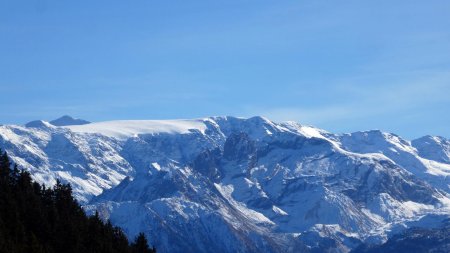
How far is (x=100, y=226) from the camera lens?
531 ft

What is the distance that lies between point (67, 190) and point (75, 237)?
91.8 ft

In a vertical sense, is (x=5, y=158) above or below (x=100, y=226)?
above

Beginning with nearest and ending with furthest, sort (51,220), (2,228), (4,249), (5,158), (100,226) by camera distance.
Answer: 1. (4,249)
2. (2,228)
3. (51,220)
4. (100,226)
5. (5,158)

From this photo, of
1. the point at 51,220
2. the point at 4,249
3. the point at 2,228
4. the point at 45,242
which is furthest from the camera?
the point at 51,220

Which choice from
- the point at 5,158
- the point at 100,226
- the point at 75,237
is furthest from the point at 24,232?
the point at 5,158

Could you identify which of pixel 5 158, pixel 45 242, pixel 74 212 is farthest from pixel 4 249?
pixel 5 158

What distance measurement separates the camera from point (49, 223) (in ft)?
486

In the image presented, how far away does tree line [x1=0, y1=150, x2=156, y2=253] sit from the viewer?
13762 centimetres

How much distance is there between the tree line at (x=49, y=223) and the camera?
137625 mm

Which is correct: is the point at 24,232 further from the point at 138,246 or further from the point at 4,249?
the point at 138,246

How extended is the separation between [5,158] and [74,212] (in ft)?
71.5

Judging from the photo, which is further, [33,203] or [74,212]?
[74,212]

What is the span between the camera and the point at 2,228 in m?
131

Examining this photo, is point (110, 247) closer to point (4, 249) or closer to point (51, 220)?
point (51, 220)
